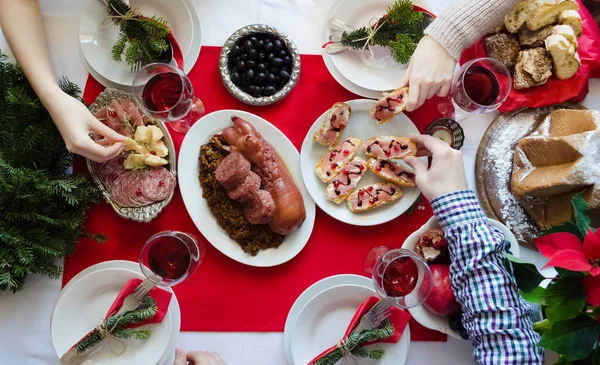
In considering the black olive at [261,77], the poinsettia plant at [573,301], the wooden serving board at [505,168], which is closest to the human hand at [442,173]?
the wooden serving board at [505,168]

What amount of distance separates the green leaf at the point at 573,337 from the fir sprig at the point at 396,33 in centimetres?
80

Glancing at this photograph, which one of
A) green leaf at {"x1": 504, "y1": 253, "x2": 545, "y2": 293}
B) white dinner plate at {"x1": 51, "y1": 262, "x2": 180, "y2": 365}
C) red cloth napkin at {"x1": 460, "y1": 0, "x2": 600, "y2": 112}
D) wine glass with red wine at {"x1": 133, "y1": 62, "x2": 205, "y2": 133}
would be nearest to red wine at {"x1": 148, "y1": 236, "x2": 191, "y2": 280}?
white dinner plate at {"x1": 51, "y1": 262, "x2": 180, "y2": 365}

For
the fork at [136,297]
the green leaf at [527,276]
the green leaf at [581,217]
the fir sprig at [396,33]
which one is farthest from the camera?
the fir sprig at [396,33]

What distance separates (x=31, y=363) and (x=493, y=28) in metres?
1.59

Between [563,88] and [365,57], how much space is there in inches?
22.5

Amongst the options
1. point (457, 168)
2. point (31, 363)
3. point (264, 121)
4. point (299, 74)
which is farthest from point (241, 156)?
point (31, 363)

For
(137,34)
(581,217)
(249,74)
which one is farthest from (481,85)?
(137,34)

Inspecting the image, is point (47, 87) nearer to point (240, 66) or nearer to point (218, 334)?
point (240, 66)

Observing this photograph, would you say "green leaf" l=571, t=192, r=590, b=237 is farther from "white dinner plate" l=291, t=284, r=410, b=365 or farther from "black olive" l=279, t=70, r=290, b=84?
"black olive" l=279, t=70, r=290, b=84

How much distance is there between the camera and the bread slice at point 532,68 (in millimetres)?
1321

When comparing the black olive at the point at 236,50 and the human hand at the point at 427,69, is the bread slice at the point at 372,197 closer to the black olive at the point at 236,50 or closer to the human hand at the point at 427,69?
the human hand at the point at 427,69

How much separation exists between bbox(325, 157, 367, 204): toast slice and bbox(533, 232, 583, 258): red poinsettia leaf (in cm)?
58

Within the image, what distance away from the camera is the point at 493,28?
136 cm

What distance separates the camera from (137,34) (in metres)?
1.29
